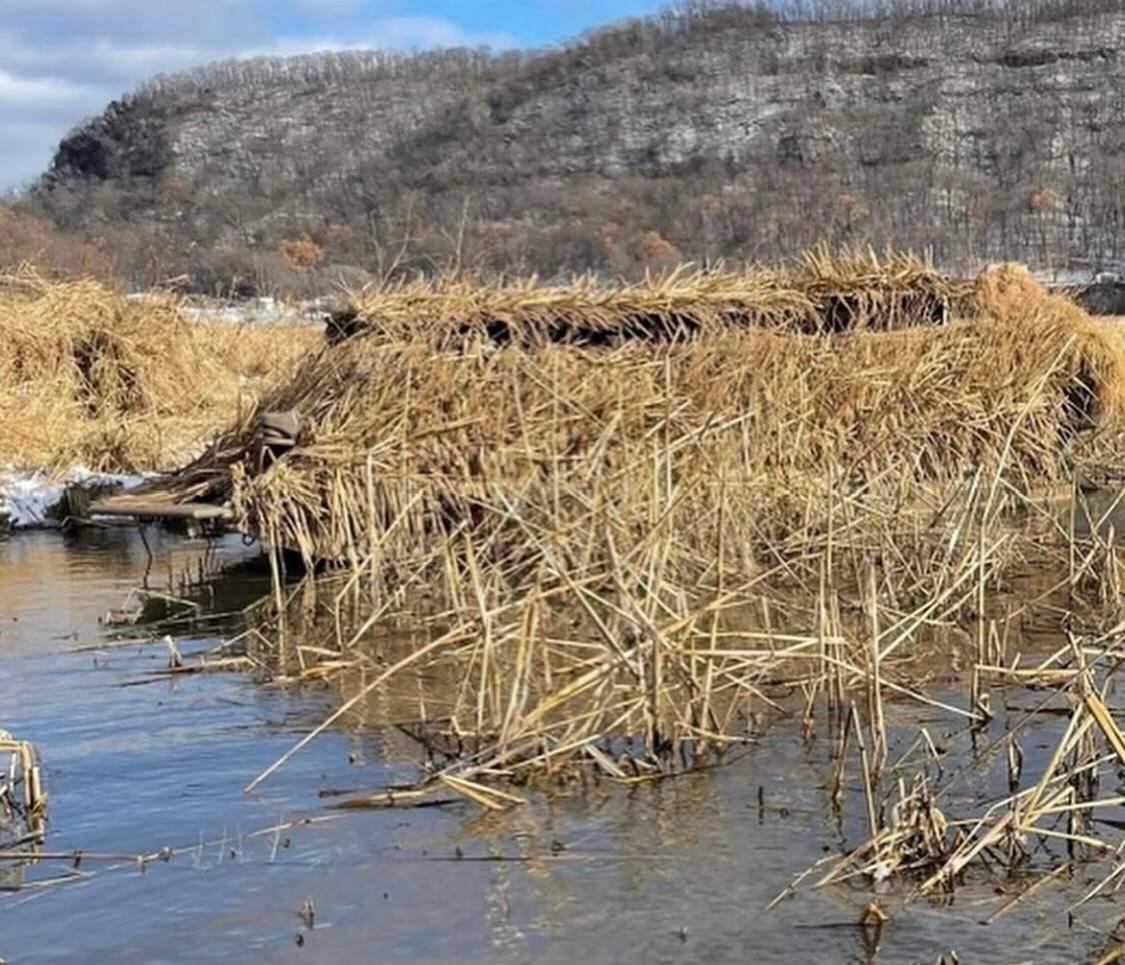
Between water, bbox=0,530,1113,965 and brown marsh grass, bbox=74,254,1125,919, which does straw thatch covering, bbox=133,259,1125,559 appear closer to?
brown marsh grass, bbox=74,254,1125,919

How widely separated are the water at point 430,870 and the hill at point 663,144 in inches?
3014

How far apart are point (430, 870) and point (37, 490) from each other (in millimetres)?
13043

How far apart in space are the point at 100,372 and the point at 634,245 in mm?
75649

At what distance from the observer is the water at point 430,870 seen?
502cm

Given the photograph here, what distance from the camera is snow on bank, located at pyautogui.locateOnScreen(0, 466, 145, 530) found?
17031 millimetres

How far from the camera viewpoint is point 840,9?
443 feet

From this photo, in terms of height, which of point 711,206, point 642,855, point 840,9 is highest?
point 840,9

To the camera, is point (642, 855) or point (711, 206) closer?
point (642, 855)

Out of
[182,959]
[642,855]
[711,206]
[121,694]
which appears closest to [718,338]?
[121,694]

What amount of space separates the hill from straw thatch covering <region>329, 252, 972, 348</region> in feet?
217

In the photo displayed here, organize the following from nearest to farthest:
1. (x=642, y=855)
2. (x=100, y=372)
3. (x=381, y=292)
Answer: (x=642, y=855), (x=381, y=292), (x=100, y=372)

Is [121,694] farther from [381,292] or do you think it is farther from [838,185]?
[838,185]

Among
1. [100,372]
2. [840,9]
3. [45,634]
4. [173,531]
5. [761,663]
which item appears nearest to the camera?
[761,663]

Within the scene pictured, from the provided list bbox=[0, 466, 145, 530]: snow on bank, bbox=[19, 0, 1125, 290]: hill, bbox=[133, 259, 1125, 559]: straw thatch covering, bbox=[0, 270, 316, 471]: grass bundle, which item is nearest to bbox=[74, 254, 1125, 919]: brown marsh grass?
bbox=[133, 259, 1125, 559]: straw thatch covering
